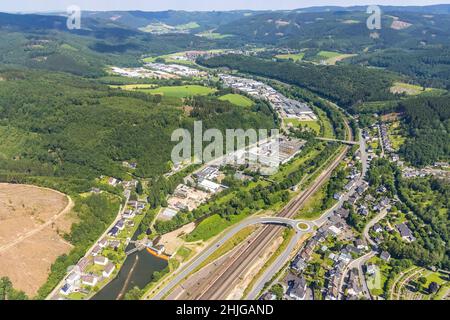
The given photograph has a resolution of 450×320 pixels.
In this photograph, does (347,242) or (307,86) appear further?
(307,86)

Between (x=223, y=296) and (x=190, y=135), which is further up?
(x=190, y=135)

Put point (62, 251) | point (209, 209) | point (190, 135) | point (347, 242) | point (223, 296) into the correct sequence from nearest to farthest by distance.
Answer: point (223, 296), point (62, 251), point (347, 242), point (209, 209), point (190, 135)

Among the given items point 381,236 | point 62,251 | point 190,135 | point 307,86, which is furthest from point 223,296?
point 307,86

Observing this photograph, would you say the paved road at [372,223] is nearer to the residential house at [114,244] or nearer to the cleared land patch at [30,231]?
the residential house at [114,244]

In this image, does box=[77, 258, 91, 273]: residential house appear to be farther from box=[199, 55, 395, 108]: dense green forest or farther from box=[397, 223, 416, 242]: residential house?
box=[199, 55, 395, 108]: dense green forest

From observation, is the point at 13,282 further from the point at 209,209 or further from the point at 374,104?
the point at 374,104

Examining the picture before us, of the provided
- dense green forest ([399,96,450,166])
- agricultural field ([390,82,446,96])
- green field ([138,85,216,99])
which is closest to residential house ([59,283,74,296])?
dense green forest ([399,96,450,166])

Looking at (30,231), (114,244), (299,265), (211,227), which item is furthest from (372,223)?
(30,231)
